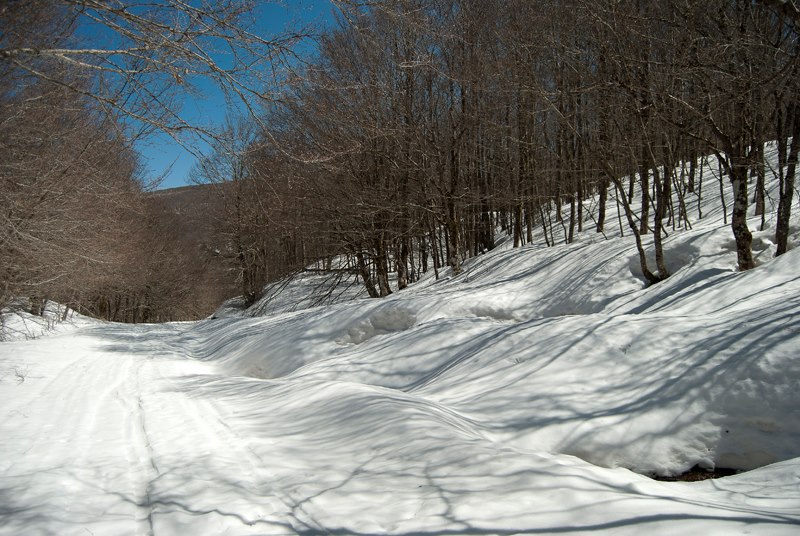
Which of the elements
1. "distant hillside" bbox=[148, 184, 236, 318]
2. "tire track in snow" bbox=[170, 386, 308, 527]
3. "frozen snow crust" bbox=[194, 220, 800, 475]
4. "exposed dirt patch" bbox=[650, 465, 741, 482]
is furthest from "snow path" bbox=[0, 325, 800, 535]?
"distant hillside" bbox=[148, 184, 236, 318]

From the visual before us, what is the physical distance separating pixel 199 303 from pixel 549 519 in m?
47.6

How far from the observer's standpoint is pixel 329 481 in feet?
11.6

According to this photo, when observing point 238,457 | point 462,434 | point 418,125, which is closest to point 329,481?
point 238,457

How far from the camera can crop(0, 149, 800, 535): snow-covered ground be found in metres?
2.94

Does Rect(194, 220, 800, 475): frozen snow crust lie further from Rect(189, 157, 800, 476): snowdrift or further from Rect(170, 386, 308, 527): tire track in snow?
Rect(170, 386, 308, 527): tire track in snow

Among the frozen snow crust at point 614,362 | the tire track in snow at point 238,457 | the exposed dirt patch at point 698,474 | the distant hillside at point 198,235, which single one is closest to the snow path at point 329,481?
the tire track in snow at point 238,457

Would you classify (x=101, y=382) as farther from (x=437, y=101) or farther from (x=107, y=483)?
(x=437, y=101)

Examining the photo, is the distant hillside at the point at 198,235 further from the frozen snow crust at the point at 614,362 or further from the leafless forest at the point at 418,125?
the frozen snow crust at the point at 614,362

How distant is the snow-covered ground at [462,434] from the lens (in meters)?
2.94

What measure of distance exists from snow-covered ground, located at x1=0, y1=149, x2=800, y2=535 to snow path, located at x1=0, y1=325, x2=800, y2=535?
18 mm

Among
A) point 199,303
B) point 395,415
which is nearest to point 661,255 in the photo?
point 395,415

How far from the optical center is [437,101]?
16141 mm

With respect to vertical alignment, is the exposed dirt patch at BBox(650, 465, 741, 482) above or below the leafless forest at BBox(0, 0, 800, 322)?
below

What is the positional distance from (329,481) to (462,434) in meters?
1.16
